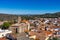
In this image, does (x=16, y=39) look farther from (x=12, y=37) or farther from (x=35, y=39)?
(x=35, y=39)

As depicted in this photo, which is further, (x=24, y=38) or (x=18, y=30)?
(x=18, y=30)

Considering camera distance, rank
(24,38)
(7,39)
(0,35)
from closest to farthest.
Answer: (24,38), (7,39), (0,35)

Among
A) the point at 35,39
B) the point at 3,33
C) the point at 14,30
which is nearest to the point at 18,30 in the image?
the point at 14,30

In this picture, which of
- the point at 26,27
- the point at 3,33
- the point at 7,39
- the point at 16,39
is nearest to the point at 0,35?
the point at 3,33

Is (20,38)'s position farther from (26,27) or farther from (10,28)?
(26,27)

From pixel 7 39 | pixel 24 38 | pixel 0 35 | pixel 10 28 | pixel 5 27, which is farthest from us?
pixel 5 27

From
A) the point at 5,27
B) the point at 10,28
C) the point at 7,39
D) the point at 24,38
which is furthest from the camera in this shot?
the point at 5,27

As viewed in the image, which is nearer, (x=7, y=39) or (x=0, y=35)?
(x=7, y=39)

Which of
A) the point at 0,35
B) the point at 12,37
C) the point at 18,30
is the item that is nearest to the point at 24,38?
the point at 12,37

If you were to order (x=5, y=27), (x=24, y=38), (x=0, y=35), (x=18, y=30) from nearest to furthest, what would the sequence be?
1. (x=24, y=38)
2. (x=0, y=35)
3. (x=18, y=30)
4. (x=5, y=27)
